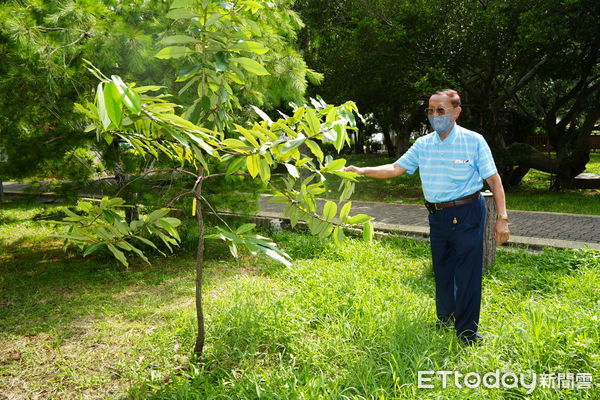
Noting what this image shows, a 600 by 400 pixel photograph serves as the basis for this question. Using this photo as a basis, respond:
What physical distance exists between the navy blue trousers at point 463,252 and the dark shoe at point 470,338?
21mm

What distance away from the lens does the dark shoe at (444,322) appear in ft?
11.7

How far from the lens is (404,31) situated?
1133 centimetres

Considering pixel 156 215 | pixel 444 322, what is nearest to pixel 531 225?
pixel 444 322

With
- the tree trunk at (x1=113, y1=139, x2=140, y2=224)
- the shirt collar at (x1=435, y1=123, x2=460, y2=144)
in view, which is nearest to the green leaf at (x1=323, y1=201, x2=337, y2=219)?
the shirt collar at (x1=435, y1=123, x2=460, y2=144)

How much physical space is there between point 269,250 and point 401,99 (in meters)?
12.9

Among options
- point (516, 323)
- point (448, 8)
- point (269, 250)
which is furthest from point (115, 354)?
point (448, 8)

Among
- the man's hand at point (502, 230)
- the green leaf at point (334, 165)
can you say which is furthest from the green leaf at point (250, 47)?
the man's hand at point (502, 230)

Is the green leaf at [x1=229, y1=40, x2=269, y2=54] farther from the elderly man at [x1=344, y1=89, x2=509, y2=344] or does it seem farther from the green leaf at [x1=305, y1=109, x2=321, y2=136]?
the elderly man at [x1=344, y1=89, x2=509, y2=344]

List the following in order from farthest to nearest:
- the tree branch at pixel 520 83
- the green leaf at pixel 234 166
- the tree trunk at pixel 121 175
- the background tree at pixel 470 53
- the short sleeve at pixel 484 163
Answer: the tree branch at pixel 520 83 → the background tree at pixel 470 53 → the tree trunk at pixel 121 175 → the short sleeve at pixel 484 163 → the green leaf at pixel 234 166

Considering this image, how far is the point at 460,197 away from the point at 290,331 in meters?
1.59

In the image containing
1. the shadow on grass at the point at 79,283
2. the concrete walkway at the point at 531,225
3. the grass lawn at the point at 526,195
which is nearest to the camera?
the shadow on grass at the point at 79,283
